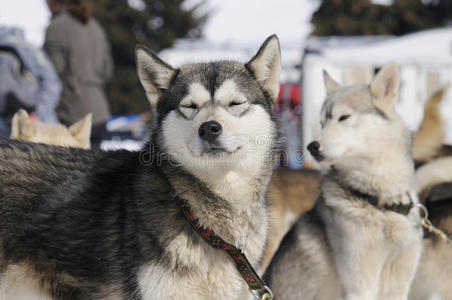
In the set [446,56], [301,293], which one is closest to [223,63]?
[301,293]

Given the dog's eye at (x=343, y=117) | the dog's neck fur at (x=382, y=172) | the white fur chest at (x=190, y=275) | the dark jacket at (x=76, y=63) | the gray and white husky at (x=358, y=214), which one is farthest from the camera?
the dark jacket at (x=76, y=63)

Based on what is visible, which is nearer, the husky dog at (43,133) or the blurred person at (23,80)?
the husky dog at (43,133)

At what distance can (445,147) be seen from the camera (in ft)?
12.7

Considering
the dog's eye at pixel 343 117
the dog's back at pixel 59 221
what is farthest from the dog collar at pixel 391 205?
the dog's back at pixel 59 221

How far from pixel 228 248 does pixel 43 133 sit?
6.03ft

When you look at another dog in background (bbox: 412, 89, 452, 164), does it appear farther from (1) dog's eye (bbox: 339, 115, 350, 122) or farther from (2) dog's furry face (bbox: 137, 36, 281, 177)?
(2) dog's furry face (bbox: 137, 36, 281, 177)

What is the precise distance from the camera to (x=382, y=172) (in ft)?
9.92

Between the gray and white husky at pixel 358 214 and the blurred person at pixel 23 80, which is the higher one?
the blurred person at pixel 23 80

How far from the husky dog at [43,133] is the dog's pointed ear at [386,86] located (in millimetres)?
1850

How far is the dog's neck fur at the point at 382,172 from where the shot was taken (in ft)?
9.79

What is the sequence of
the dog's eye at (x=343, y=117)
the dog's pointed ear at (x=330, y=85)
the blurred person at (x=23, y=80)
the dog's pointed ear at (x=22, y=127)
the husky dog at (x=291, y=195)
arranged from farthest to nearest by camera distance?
the husky dog at (x=291, y=195)
the blurred person at (x=23, y=80)
the dog's pointed ear at (x=330, y=85)
the dog's pointed ear at (x=22, y=127)
the dog's eye at (x=343, y=117)

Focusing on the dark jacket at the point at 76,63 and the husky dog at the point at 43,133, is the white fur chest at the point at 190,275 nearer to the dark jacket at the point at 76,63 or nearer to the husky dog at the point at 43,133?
the husky dog at the point at 43,133

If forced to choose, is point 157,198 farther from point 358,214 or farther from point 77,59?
point 77,59

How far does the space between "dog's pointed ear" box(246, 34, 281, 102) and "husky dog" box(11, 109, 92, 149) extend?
1.39 meters
